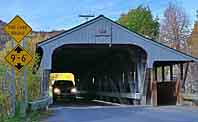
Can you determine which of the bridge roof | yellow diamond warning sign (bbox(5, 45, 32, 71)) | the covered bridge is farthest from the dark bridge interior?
yellow diamond warning sign (bbox(5, 45, 32, 71))

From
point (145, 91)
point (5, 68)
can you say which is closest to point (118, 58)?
point (145, 91)

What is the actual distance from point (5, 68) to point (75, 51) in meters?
14.8

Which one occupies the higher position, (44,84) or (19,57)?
(19,57)

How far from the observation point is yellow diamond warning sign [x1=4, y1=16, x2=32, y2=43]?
1694 centimetres

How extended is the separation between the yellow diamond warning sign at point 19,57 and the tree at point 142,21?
5283cm

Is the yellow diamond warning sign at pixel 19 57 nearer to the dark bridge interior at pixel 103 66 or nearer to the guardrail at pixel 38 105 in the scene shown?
the guardrail at pixel 38 105

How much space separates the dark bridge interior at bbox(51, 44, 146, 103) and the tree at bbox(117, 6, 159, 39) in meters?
22.8

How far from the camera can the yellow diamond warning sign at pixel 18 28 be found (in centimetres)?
1694

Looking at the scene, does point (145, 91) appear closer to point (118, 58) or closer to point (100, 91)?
point (118, 58)

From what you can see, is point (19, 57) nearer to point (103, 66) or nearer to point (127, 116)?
point (127, 116)

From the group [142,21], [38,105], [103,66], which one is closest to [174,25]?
[142,21]

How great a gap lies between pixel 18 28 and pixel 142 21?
5437 cm

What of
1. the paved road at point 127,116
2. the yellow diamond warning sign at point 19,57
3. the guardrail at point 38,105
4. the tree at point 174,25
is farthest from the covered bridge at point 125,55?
the tree at point 174,25

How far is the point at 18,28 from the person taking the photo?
17016 mm
